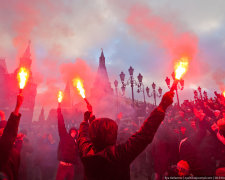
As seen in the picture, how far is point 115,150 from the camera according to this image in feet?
4.78

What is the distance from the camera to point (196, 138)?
377 centimetres

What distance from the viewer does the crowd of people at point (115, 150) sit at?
1.44 m

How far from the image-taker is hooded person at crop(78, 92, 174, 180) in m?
1.40

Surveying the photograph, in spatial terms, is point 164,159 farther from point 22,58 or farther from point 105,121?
point 22,58

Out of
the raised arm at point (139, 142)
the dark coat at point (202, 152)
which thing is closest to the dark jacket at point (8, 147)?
the raised arm at point (139, 142)

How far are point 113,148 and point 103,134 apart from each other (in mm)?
196

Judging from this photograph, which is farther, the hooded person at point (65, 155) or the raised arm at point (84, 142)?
the hooded person at point (65, 155)

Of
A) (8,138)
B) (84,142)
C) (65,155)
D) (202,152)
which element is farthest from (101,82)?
(84,142)

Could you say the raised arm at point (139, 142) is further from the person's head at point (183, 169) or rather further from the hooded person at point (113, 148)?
the person's head at point (183, 169)

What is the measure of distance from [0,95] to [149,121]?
4759 centimetres

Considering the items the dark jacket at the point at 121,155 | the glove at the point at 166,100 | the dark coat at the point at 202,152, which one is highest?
the glove at the point at 166,100

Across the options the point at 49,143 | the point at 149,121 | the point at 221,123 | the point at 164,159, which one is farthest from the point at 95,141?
the point at 49,143

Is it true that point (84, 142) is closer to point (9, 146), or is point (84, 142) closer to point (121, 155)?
point (121, 155)

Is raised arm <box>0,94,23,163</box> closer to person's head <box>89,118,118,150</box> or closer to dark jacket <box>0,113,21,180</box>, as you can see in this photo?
dark jacket <box>0,113,21,180</box>
